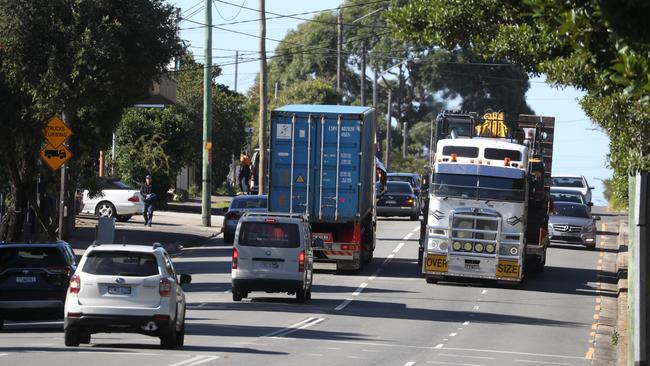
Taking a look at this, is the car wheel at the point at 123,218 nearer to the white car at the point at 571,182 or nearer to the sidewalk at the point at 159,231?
the sidewalk at the point at 159,231

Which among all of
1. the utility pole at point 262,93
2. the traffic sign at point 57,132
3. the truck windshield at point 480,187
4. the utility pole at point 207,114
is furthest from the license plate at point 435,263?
the utility pole at point 262,93

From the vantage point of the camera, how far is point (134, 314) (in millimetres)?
18922

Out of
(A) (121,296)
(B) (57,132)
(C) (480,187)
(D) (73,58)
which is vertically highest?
(D) (73,58)

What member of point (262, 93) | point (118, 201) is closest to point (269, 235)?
point (118, 201)

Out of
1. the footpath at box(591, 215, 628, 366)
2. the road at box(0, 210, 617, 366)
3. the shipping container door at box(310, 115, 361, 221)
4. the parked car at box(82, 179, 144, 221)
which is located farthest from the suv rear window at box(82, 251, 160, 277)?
the parked car at box(82, 179, 144, 221)

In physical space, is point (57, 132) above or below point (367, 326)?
above

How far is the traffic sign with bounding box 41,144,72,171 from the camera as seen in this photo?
29719 millimetres

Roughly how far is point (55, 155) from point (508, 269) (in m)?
11.5

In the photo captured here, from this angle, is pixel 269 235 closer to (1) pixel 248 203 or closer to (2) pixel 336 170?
(2) pixel 336 170

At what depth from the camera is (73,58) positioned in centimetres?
3073

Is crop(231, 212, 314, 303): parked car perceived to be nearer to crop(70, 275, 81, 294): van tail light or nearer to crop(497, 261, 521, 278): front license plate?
crop(497, 261, 521, 278): front license plate

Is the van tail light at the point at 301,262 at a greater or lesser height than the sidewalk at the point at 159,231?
greater

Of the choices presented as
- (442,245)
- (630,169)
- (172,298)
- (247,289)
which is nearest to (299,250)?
(247,289)

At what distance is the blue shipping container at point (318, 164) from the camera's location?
3406 centimetres
